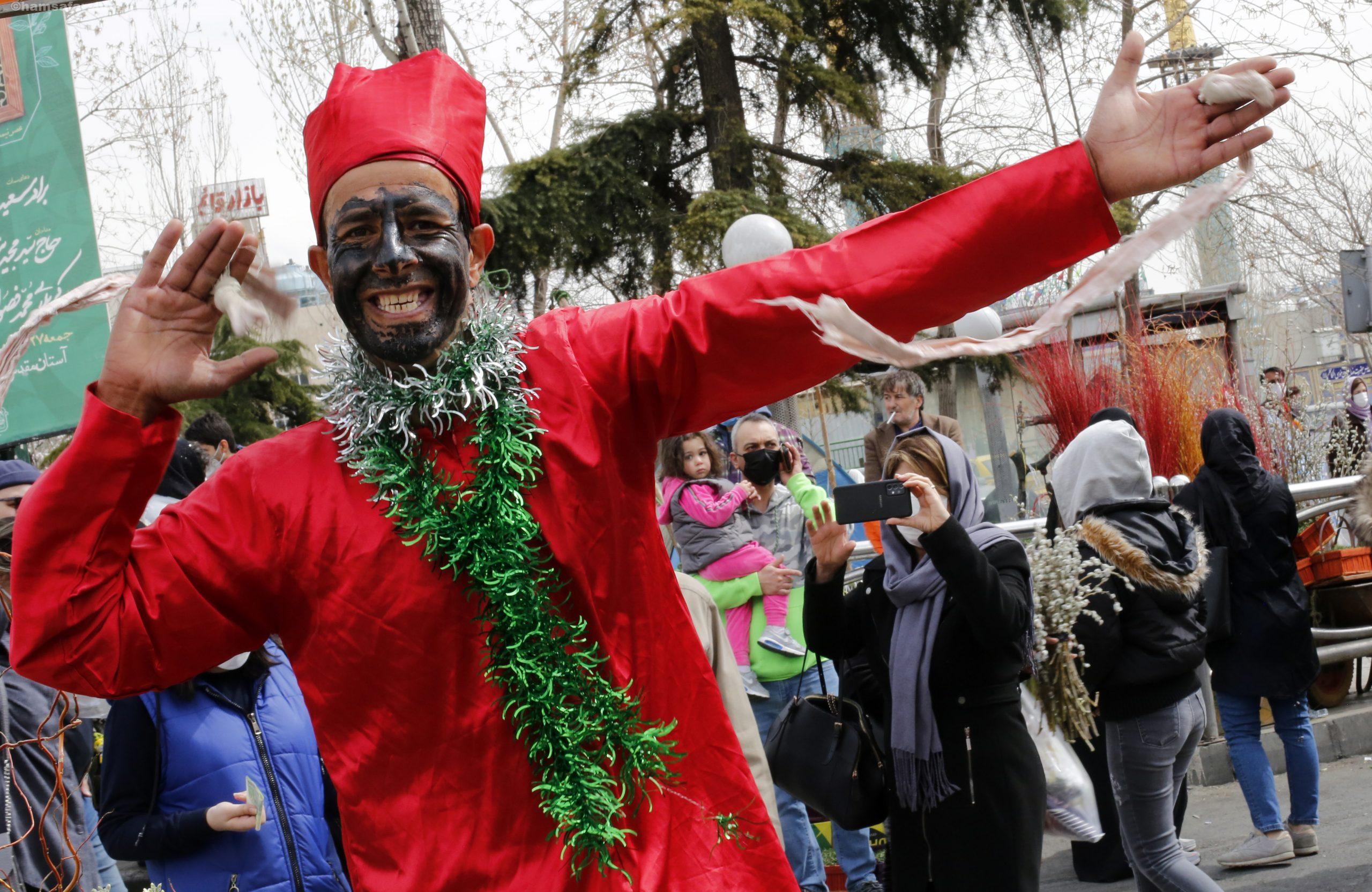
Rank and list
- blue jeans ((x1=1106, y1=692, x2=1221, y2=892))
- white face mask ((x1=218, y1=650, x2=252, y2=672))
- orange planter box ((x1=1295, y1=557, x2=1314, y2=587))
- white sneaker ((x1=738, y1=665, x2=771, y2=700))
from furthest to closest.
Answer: orange planter box ((x1=1295, y1=557, x2=1314, y2=587))
white sneaker ((x1=738, y1=665, x2=771, y2=700))
blue jeans ((x1=1106, y1=692, x2=1221, y2=892))
white face mask ((x1=218, y1=650, x2=252, y2=672))

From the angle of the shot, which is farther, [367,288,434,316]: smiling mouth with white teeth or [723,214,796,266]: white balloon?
[723,214,796,266]: white balloon

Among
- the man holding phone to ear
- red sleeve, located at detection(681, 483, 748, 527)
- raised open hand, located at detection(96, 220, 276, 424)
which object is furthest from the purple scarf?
raised open hand, located at detection(96, 220, 276, 424)

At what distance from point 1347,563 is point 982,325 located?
8.91 ft

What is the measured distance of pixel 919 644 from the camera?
13.6 feet

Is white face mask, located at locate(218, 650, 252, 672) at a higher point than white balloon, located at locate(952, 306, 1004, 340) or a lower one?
lower

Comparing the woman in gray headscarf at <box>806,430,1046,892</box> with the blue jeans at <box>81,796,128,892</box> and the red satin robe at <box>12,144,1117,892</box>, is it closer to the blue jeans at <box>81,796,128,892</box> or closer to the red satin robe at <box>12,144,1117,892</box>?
the red satin robe at <box>12,144,1117,892</box>

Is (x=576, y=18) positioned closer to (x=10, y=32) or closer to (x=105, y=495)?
(x=10, y=32)

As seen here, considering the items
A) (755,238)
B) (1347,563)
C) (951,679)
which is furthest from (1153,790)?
(755,238)

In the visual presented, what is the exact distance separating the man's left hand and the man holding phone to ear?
3.55m

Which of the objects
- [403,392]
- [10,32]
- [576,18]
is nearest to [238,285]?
[403,392]

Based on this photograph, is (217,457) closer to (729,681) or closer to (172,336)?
(729,681)

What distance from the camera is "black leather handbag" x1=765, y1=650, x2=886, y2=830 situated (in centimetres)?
421

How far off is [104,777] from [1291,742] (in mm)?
5082

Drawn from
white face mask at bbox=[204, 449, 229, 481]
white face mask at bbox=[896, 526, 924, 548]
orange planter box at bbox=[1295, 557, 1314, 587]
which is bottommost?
orange planter box at bbox=[1295, 557, 1314, 587]
